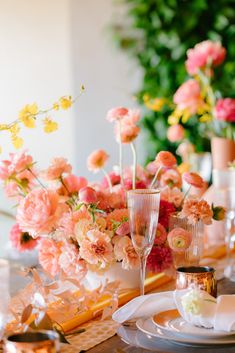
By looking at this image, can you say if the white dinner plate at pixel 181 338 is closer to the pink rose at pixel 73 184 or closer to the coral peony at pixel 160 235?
the coral peony at pixel 160 235

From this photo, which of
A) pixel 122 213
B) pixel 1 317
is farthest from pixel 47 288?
pixel 122 213

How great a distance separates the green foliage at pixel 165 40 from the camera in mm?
3852

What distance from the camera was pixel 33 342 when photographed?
0.94 m

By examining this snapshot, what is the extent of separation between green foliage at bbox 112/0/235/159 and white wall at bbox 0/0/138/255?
0.10 meters

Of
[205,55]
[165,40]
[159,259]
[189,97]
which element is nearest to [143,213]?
[159,259]

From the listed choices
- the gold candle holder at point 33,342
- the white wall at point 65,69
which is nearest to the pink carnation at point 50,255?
the gold candle holder at point 33,342

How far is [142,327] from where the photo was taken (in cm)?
124

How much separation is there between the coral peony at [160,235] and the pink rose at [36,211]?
249mm

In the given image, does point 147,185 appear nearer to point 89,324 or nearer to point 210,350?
point 89,324

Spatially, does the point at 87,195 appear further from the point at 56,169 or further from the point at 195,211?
the point at 195,211

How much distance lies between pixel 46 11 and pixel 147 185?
2.02 metres

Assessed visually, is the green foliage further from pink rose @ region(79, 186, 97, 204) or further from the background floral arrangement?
pink rose @ region(79, 186, 97, 204)

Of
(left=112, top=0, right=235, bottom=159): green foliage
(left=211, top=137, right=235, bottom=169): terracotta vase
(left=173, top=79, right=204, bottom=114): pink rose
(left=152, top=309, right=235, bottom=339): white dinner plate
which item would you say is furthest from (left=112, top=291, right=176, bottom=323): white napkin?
(left=112, top=0, right=235, bottom=159): green foliage

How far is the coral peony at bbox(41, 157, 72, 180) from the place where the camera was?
4.95 feet
